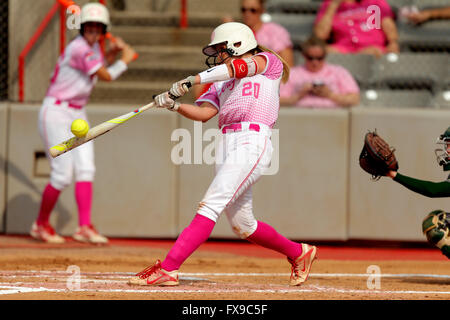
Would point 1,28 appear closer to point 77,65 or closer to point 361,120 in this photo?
point 77,65

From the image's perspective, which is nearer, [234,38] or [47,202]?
[234,38]

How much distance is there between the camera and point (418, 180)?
5734 mm

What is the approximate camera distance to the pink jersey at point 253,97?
220 inches

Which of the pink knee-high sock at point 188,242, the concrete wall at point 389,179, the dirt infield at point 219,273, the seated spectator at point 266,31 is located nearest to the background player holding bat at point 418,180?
the dirt infield at point 219,273

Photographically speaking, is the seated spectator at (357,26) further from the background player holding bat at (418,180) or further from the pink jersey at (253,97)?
the pink jersey at (253,97)

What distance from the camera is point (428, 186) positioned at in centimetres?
568

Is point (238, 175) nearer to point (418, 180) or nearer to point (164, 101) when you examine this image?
point (164, 101)

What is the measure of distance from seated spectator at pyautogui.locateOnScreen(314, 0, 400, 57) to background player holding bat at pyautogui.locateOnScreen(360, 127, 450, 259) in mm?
4377

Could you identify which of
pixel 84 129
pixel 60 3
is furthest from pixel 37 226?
pixel 84 129

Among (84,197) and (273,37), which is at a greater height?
(273,37)

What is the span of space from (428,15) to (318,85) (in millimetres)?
2284

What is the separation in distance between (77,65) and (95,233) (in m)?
1.56

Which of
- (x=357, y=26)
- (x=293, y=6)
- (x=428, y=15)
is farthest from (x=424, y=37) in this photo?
(x=293, y=6)

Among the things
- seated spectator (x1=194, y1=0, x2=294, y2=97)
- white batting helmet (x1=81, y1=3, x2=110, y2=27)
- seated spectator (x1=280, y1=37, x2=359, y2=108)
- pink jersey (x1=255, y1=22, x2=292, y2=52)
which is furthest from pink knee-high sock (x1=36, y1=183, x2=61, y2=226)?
pink jersey (x1=255, y1=22, x2=292, y2=52)
